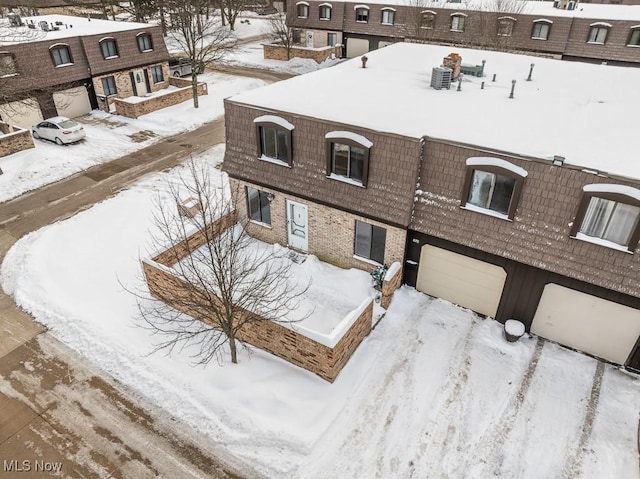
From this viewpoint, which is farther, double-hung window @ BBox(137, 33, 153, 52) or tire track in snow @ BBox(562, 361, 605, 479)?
double-hung window @ BBox(137, 33, 153, 52)

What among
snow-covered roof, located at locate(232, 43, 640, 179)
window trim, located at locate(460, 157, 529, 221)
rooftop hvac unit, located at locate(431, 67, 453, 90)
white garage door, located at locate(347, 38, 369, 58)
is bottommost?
white garage door, located at locate(347, 38, 369, 58)

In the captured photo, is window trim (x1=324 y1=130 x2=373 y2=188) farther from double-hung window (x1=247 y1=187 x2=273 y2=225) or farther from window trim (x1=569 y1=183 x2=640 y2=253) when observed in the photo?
window trim (x1=569 y1=183 x2=640 y2=253)

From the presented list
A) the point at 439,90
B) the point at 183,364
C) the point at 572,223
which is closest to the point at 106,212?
the point at 183,364

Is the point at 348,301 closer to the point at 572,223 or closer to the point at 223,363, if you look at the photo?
the point at 223,363

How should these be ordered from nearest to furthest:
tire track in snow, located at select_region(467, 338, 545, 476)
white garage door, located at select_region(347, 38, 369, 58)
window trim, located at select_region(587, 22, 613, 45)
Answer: tire track in snow, located at select_region(467, 338, 545, 476) → window trim, located at select_region(587, 22, 613, 45) → white garage door, located at select_region(347, 38, 369, 58)

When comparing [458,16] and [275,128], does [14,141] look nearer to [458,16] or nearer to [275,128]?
[275,128]

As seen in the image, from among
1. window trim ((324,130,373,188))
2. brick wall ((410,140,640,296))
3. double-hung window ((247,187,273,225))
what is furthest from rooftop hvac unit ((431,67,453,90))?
double-hung window ((247,187,273,225))

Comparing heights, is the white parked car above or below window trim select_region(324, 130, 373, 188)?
below

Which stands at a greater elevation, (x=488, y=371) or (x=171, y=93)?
(x=171, y=93)
